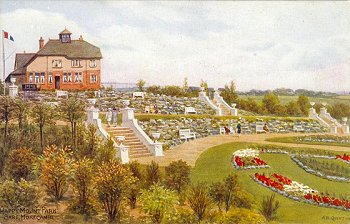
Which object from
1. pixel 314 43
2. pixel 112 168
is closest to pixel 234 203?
pixel 112 168

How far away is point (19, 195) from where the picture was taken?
8547mm

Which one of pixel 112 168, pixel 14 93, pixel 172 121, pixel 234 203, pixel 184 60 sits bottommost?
pixel 234 203

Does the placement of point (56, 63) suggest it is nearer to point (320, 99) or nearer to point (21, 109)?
point (21, 109)

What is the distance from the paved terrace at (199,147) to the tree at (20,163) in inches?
94.4

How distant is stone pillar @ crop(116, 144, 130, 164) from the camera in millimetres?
8891

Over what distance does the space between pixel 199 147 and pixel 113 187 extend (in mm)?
2132

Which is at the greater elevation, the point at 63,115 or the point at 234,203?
the point at 63,115

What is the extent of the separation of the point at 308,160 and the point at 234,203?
2.05 meters

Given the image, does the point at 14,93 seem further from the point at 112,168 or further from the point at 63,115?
the point at 112,168

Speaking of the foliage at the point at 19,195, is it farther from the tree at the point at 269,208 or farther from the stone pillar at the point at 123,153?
the tree at the point at 269,208

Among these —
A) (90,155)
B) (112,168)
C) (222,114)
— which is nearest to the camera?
(112,168)

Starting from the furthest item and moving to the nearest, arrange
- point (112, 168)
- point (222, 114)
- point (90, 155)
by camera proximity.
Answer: point (222, 114), point (90, 155), point (112, 168)

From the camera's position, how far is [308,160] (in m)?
9.18

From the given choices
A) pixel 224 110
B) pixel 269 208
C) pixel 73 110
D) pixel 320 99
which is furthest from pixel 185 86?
pixel 269 208
